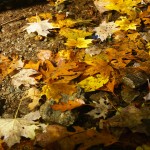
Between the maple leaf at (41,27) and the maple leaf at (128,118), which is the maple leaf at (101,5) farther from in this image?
the maple leaf at (128,118)

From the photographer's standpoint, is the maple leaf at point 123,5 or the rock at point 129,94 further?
the maple leaf at point 123,5

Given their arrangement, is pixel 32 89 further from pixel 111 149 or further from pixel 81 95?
pixel 111 149

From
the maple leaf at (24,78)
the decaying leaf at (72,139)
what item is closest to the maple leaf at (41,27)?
the maple leaf at (24,78)

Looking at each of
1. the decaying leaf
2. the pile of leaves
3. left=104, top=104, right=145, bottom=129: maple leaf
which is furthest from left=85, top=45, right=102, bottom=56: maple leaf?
the decaying leaf

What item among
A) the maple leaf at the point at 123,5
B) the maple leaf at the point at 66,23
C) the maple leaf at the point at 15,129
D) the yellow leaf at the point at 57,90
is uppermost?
the maple leaf at the point at 123,5

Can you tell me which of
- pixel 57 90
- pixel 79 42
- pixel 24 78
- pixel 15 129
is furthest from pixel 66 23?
pixel 15 129

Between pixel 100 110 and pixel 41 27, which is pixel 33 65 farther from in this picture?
pixel 100 110

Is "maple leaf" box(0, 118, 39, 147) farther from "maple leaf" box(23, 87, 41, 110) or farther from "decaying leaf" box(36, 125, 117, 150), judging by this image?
"maple leaf" box(23, 87, 41, 110)
